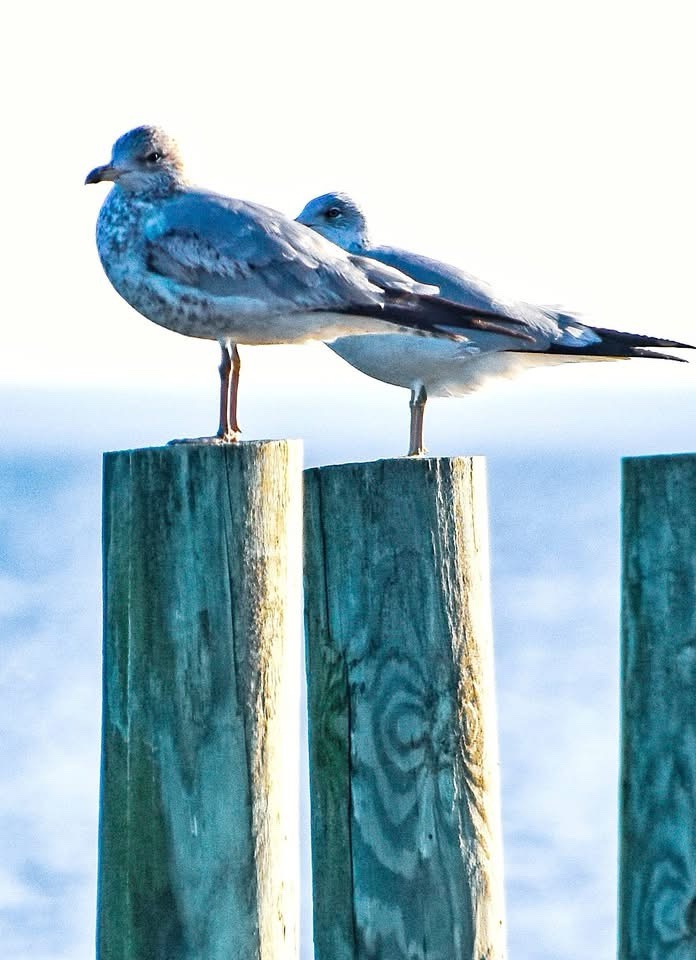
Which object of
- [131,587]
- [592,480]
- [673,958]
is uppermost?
[592,480]

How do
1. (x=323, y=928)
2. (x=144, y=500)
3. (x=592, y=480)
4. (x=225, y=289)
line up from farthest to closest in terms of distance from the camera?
(x=592, y=480) → (x=225, y=289) → (x=323, y=928) → (x=144, y=500)

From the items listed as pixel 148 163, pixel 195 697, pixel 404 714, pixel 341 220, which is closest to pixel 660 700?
pixel 404 714

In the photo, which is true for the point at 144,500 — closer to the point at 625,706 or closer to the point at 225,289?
the point at 625,706

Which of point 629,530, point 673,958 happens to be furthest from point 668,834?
point 629,530

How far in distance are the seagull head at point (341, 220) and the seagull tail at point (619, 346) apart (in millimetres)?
1296

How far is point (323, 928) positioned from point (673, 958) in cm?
83

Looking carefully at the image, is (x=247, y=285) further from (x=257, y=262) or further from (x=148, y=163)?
(x=148, y=163)

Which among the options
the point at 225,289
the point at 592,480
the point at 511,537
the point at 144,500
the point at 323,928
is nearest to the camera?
the point at 144,500

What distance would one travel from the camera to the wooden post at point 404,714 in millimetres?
3832

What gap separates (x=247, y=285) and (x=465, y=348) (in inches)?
93.0

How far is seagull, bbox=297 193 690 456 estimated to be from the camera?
770 centimetres

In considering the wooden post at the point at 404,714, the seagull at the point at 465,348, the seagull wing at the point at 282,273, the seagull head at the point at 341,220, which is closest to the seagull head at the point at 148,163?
the seagull wing at the point at 282,273

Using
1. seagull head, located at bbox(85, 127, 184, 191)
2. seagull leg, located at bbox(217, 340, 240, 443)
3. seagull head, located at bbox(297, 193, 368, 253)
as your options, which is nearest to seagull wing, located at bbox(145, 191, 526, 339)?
seagull leg, located at bbox(217, 340, 240, 443)

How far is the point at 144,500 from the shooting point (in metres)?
3.68
